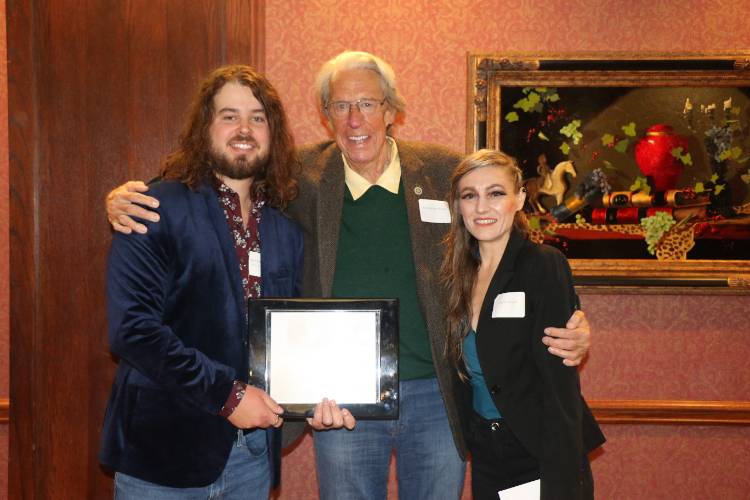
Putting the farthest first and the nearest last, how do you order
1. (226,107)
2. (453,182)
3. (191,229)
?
(453,182) → (226,107) → (191,229)

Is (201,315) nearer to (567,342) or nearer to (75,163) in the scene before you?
(567,342)

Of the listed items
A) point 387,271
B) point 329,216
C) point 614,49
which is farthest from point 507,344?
point 614,49

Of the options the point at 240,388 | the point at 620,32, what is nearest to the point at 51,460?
the point at 240,388

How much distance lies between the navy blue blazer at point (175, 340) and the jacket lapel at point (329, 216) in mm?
355

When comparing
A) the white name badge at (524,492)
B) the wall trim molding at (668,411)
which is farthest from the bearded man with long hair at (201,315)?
the wall trim molding at (668,411)

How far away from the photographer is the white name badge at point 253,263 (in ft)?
6.70

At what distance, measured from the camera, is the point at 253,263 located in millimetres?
2049

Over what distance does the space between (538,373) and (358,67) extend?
4.36ft

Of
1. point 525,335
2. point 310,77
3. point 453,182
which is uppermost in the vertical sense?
point 310,77

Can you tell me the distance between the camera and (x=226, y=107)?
2072 millimetres

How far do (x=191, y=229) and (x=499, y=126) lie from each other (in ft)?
6.70

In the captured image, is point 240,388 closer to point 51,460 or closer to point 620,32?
point 51,460

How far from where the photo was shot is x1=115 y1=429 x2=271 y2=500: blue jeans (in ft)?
6.24

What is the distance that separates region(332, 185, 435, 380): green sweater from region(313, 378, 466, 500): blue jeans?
100mm
